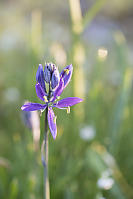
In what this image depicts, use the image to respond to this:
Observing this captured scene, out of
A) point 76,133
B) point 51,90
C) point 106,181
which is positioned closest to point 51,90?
point 51,90

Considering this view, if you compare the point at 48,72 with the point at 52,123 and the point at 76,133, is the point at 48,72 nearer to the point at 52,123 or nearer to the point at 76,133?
the point at 52,123

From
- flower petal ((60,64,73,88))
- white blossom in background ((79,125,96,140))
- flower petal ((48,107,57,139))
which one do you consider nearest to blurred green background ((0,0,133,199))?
white blossom in background ((79,125,96,140))

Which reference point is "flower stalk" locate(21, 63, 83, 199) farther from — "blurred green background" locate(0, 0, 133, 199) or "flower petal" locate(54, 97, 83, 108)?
"blurred green background" locate(0, 0, 133, 199)

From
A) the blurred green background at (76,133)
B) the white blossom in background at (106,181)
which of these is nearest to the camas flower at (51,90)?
the blurred green background at (76,133)

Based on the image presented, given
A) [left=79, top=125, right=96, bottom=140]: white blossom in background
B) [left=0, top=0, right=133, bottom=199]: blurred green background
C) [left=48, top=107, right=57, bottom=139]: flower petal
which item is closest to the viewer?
[left=48, top=107, right=57, bottom=139]: flower petal

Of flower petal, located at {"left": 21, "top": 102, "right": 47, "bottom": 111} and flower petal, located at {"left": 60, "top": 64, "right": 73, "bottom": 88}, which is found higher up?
flower petal, located at {"left": 60, "top": 64, "right": 73, "bottom": 88}
